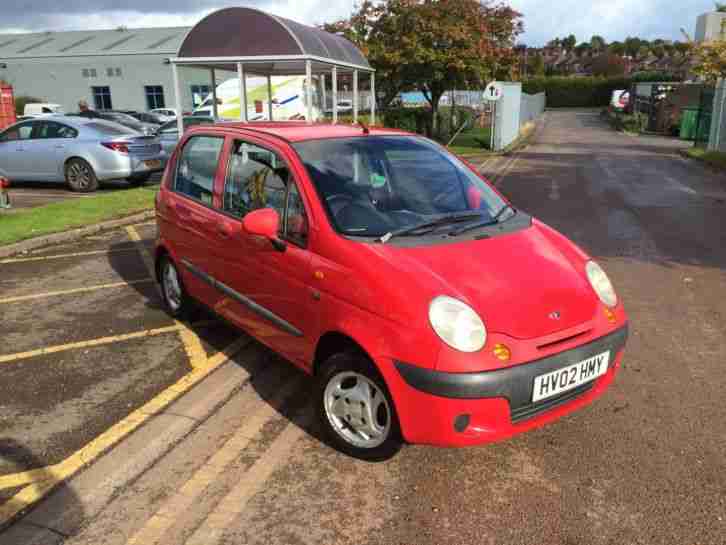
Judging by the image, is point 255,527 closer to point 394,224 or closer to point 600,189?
point 394,224

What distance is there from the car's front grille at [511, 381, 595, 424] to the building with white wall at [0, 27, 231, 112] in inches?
1754

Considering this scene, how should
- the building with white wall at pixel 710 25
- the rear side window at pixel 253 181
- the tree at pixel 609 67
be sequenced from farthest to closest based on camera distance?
1. the tree at pixel 609 67
2. the building with white wall at pixel 710 25
3. the rear side window at pixel 253 181

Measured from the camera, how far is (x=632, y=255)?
767 centimetres

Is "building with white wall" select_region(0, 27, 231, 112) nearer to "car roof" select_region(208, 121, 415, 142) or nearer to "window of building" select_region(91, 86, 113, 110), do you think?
"window of building" select_region(91, 86, 113, 110)

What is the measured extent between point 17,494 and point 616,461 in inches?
123

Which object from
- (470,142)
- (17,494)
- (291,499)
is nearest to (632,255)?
(291,499)

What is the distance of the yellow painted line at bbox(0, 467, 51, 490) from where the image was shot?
10.5 ft

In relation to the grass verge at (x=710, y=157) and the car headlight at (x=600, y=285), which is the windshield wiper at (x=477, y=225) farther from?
the grass verge at (x=710, y=157)

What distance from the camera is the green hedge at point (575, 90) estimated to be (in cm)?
7031

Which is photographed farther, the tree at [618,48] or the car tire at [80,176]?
the tree at [618,48]

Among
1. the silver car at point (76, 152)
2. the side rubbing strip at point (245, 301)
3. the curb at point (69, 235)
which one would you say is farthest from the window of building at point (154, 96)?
the side rubbing strip at point (245, 301)

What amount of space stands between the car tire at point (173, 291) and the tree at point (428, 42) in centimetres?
1913

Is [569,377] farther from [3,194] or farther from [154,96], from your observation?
[154,96]

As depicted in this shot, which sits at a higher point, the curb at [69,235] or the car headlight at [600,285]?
the car headlight at [600,285]
